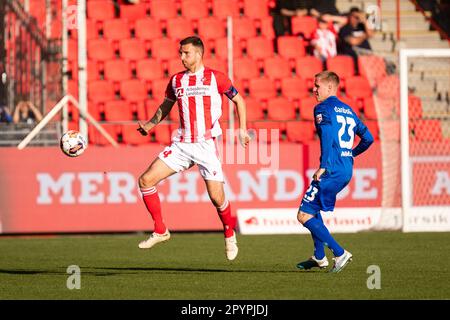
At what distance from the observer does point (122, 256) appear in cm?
1291

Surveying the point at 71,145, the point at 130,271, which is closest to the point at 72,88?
the point at 71,145

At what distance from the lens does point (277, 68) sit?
20875mm

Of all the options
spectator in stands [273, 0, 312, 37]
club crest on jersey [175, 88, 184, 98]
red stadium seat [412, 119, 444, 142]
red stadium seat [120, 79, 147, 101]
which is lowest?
red stadium seat [412, 119, 444, 142]

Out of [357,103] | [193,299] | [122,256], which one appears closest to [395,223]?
[357,103]

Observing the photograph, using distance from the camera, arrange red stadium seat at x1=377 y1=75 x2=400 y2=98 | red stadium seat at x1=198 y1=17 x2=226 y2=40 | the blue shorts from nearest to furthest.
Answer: the blue shorts → red stadium seat at x1=377 y1=75 x2=400 y2=98 → red stadium seat at x1=198 y1=17 x2=226 y2=40

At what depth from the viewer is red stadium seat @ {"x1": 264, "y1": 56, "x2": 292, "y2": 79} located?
2084cm

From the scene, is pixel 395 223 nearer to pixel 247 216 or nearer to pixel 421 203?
pixel 421 203

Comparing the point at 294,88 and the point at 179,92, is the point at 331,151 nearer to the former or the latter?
the point at 179,92

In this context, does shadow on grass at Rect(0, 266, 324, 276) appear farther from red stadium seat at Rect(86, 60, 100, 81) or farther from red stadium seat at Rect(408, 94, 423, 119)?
red stadium seat at Rect(86, 60, 100, 81)

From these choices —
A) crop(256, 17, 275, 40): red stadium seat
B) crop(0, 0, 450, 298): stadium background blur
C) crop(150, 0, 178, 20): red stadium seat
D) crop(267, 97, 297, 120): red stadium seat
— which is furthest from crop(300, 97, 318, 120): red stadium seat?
crop(150, 0, 178, 20): red stadium seat

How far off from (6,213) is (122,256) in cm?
420

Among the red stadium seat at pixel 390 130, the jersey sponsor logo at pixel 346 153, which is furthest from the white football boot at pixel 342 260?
the red stadium seat at pixel 390 130

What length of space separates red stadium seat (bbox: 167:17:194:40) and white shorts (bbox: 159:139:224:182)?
10.4 m
